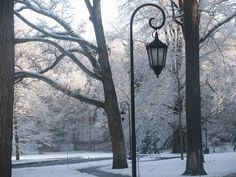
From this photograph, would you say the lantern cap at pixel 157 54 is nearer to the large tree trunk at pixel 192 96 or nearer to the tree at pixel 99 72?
the large tree trunk at pixel 192 96

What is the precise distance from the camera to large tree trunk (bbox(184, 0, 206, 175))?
1796 cm

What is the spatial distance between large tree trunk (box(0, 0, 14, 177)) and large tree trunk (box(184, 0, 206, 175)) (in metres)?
11.3

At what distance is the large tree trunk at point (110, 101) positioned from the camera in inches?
956

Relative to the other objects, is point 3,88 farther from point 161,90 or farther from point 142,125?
point 142,125

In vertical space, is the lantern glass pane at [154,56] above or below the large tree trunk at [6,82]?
above

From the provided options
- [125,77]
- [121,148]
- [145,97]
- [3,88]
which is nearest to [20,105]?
[125,77]

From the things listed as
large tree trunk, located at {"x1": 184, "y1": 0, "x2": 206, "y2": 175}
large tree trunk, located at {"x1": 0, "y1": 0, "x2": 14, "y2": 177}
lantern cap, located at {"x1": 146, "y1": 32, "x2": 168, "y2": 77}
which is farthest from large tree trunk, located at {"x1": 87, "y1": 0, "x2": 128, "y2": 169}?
large tree trunk, located at {"x1": 0, "y1": 0, "x2": 14, "y2": 177}

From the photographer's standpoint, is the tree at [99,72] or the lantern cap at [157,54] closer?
the lantern cap at [157,54]

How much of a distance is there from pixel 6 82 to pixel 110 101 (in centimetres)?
1685

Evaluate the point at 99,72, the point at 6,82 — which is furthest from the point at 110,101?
the point at 6,82

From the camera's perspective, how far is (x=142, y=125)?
39.4 metres

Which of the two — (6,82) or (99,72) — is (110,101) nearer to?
(99,72)

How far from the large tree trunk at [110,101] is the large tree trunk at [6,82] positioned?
16820 mm

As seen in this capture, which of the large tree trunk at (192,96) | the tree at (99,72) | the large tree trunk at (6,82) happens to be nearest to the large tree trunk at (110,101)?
the tree at (99,72)
